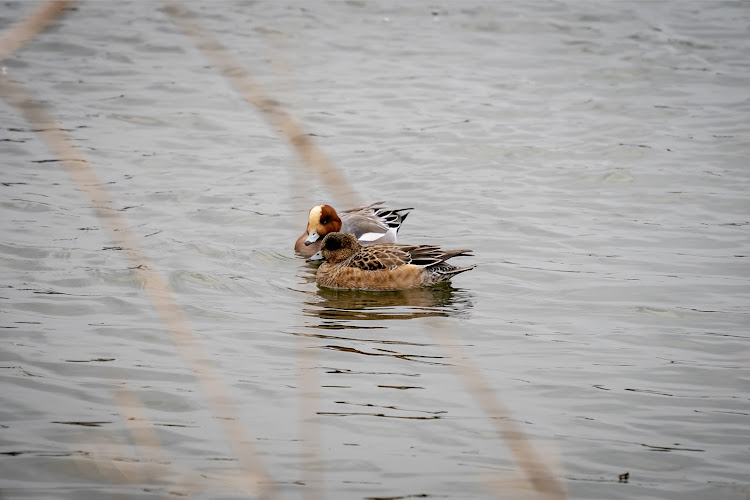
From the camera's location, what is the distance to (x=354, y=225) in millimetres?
9516

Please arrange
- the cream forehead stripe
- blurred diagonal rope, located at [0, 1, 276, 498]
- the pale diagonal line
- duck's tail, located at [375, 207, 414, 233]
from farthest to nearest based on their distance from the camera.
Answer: duck's tail, located at [375, 207, 414, 233] → the cream forehead stripe → the pale diagonal line → blurred diagonal rope, located at [0, 1, 276, 498]

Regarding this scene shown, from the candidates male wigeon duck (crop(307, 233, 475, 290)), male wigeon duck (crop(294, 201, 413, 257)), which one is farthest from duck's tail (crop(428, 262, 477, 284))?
male wigeon duck (crop(294, 201, 413, 257))

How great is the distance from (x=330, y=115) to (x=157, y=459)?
9.57 meters

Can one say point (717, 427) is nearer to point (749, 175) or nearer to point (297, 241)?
point (297, 241)

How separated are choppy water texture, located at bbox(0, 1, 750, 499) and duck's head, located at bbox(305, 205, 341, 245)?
1.05 feet

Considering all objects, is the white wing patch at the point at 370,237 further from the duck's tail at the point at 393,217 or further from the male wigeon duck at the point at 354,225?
the duck's tail at the point at 393,217

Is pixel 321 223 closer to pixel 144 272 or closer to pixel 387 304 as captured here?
pixel 387 304

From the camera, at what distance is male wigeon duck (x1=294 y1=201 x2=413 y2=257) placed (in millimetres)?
8961

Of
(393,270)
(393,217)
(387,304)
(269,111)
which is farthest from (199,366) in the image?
(393,217)

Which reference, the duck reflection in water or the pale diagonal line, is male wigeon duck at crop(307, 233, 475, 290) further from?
the pale diagonal line

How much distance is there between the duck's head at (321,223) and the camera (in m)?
8.88

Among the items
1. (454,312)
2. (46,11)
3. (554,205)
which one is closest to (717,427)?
(454,312)

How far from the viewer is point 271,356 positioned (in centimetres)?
596

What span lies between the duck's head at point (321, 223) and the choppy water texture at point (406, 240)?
0.32m
